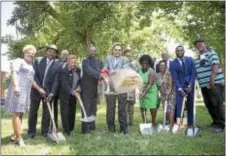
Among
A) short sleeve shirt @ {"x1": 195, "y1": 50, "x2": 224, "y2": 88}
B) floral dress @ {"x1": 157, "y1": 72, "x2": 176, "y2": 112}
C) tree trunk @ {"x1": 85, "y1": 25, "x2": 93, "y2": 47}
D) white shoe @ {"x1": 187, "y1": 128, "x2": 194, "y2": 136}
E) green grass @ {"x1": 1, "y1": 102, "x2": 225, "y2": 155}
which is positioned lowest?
green grass @ {"x1": 1, "y1": 102, "x2": 225, "y2": 155}

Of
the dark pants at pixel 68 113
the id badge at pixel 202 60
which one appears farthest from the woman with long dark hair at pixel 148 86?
the dark pants at pixel 68 113

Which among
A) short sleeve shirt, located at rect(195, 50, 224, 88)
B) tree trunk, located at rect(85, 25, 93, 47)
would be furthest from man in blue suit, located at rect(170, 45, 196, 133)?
tree trunk, located at rect(85, 25, 93, 47)

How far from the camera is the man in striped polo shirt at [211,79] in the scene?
9.13 m

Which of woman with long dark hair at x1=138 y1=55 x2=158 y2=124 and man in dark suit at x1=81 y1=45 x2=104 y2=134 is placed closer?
man in dark suit at x1=81 y1=45 x2=104 y2=134

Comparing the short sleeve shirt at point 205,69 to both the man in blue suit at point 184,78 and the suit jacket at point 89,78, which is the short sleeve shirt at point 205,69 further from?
the suit jacket at point 89,78

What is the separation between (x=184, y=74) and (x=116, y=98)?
1.51 meters

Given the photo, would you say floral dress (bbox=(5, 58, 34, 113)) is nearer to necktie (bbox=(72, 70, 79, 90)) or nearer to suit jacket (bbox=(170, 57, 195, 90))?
necktie (bbox=(72, 70, 79, 90))

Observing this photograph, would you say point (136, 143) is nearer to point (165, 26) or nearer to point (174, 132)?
point (174, 132)

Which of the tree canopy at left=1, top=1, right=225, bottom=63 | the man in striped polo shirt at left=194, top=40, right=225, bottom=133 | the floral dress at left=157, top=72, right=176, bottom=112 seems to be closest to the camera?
the man in striped polo shirt at left=194, top=40, right=225, bottom=133

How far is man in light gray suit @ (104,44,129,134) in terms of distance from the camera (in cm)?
877

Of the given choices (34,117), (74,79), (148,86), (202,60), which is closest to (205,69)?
(202,60)

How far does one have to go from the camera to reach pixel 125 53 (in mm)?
10398

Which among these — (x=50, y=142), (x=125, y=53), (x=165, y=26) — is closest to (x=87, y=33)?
(x=125, y=53)

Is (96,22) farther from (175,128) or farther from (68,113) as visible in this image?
(175,128)
